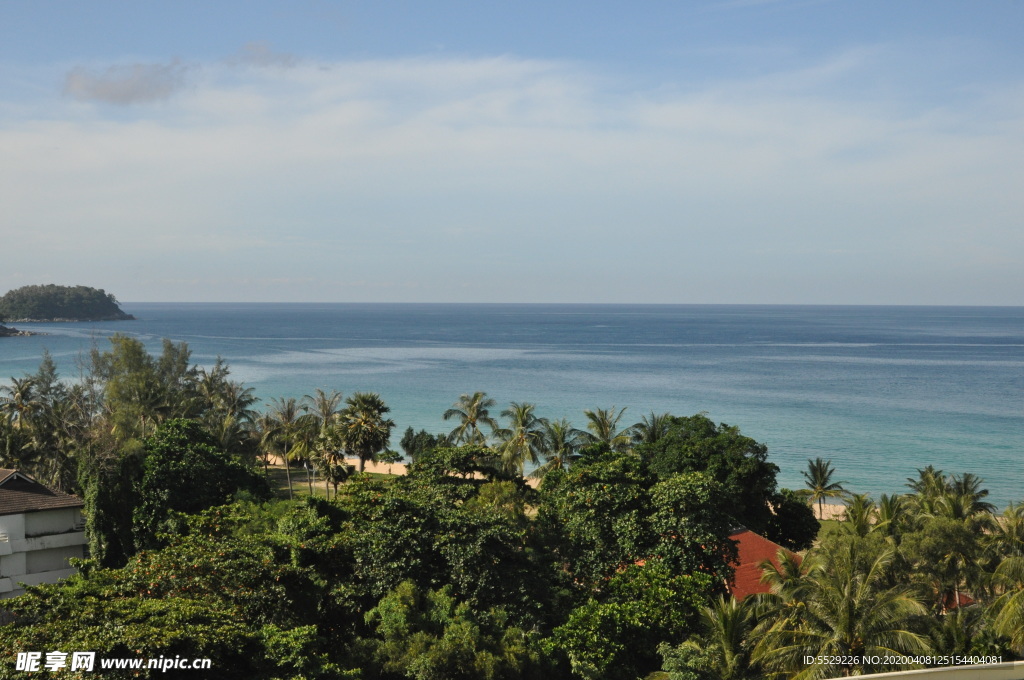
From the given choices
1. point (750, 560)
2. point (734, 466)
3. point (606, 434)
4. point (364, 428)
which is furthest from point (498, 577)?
point (606, 434)

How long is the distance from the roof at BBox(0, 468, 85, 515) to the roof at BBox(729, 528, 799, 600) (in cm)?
2468

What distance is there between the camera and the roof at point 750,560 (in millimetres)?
28517

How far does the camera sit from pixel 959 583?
88.4 ft

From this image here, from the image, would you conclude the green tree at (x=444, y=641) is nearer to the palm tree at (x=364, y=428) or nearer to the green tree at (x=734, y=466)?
the green tree at (x=734, y=466)

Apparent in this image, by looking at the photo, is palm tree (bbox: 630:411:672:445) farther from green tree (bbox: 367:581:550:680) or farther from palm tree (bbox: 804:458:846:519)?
green tree (bbox: 367:581:550:680)

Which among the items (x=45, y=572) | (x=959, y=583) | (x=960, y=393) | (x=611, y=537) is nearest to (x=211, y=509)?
(x=45, y=572)

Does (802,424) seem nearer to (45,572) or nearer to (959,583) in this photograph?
(959,583)

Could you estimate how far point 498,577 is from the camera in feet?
72.5

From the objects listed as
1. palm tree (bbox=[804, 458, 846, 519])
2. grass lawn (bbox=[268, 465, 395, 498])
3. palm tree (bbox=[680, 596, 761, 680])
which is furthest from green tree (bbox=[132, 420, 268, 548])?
palm tree (bbox=[804, 458, 846, 519])

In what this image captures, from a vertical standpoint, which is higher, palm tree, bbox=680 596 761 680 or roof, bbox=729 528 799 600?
palm tree, bbox=680 596 761 680

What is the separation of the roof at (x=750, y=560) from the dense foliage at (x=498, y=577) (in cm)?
129

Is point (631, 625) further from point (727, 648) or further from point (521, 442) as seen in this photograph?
point (521, 442)

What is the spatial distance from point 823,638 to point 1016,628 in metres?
4.06

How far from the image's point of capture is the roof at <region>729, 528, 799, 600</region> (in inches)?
1123
